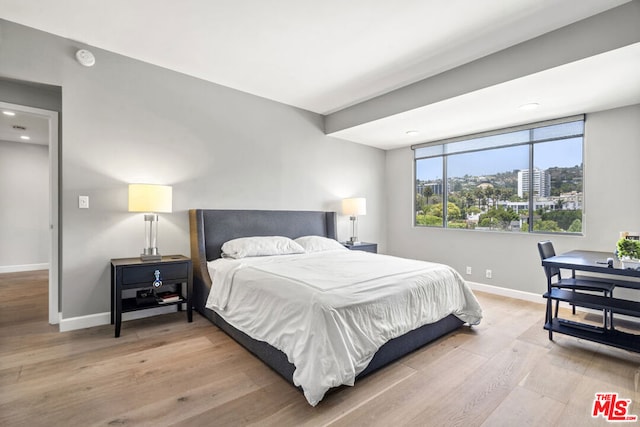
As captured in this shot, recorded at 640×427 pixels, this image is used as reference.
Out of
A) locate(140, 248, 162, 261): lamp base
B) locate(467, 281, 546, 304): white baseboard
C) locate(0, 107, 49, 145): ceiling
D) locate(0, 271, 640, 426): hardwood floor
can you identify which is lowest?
locate(0, 271, 640, 426): hardwood floor

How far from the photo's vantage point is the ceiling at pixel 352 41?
2338 millimetres

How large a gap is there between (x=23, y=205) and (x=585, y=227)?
9041 millimetres

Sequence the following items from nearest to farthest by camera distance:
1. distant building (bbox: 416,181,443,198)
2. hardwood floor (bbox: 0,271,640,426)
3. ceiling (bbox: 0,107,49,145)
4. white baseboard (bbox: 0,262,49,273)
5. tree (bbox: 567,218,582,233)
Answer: hardwood floor (bbox: 0,271,640,426), tree (bbox: 567,218,582,233), ceiling (bbox: 0,107,49,145), distant building (bbox: 416,181,443,198), white baseboard (bbox: 0,262,49,273)

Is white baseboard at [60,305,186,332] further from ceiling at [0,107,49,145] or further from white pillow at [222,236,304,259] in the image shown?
ceiling at [0,107,49,145]

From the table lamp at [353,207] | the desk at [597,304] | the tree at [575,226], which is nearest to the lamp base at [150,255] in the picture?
the table lamp at [353,207]

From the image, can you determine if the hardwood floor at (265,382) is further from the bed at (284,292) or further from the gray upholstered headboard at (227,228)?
the gray upholstered headboard at (227,228)

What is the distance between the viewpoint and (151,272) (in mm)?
2873

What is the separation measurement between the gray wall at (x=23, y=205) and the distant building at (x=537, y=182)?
8338mm

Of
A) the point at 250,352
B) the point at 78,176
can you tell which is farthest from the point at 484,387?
the point at 78,176

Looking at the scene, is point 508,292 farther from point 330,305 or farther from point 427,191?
point 330,305

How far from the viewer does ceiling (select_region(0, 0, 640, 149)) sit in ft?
7.67

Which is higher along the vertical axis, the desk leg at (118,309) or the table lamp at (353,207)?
the table lamp at (353,207)

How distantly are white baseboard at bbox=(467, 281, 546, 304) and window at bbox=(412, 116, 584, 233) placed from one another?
0.84 meters

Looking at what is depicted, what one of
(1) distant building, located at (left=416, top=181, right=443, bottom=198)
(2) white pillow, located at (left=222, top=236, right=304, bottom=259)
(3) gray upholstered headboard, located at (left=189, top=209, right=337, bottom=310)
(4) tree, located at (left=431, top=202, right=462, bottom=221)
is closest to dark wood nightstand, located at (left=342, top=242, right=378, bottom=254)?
(3) gray upholstered headboard, located at (left=189, top=209, right=337, bottom=310)
